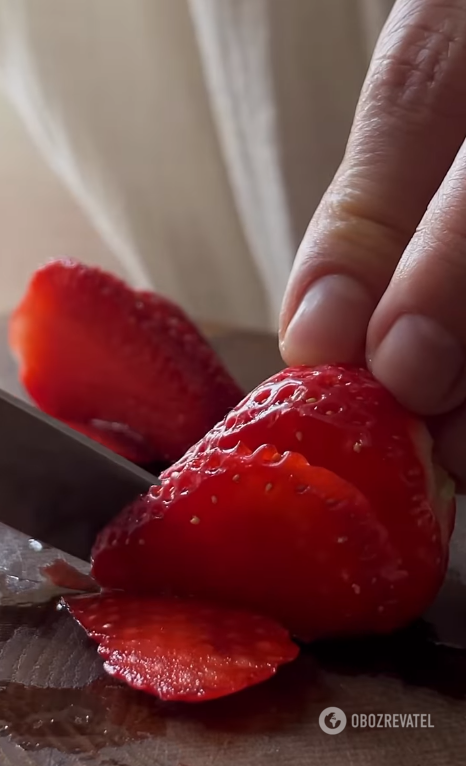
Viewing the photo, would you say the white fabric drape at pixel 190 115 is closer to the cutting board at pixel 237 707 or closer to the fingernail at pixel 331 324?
the fingernail at pixel 331 324

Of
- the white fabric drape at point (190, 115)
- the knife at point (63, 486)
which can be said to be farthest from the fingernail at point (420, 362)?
the white fabric drape at point (190, 115)

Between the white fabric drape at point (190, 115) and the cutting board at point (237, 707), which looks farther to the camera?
the white fabric drape at point (190, 115)

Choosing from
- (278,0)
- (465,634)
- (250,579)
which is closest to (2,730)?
(250,579)

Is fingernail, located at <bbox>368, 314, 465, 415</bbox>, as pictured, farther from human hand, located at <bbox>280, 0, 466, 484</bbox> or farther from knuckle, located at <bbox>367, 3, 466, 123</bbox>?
knuckle, located at <bbox>367, 3, 466, 123</bbox>

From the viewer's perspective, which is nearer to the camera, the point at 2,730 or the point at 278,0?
the point at 2,730

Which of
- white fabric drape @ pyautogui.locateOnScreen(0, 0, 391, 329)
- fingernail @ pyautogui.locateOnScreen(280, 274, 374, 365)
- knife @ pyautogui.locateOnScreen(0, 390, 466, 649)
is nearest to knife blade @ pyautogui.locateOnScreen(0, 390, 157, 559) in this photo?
knife @ pyautogui.locateOnScreen(0, 390, 466, 649)

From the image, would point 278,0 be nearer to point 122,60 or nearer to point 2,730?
point 122,60

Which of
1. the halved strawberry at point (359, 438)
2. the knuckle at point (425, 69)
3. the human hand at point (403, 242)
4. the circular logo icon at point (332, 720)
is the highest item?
the knuckle at point (425, 69)
